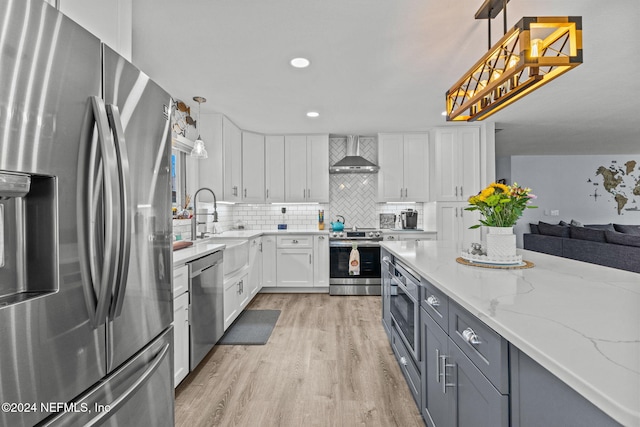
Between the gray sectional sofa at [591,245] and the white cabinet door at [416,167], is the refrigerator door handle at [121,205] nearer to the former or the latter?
the white cabinet door at [416,167]

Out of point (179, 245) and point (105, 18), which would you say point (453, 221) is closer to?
point (179, 245)

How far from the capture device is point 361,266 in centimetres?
454

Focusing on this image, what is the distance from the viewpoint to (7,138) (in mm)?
694

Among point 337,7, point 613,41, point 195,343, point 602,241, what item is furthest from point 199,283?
point 602,241

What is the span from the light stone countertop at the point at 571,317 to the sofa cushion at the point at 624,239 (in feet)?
10.8

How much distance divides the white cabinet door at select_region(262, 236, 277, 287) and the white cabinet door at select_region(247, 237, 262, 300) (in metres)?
0.12

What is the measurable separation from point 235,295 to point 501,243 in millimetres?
2572

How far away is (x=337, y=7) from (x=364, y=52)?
A: 587mm

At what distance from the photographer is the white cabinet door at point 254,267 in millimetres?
4030

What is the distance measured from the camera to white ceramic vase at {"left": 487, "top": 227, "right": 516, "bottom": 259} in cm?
174

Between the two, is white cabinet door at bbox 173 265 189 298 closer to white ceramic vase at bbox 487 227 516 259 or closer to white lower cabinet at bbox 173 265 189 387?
white lower cabinet at bbox 173 265 189 387

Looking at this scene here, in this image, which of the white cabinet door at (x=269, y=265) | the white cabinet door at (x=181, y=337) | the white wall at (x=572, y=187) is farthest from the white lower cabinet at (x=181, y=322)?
the white wall at (x=572, y=187)

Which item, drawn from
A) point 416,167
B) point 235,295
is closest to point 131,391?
point 235,295

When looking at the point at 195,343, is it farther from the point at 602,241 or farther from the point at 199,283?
the point at 602,241
